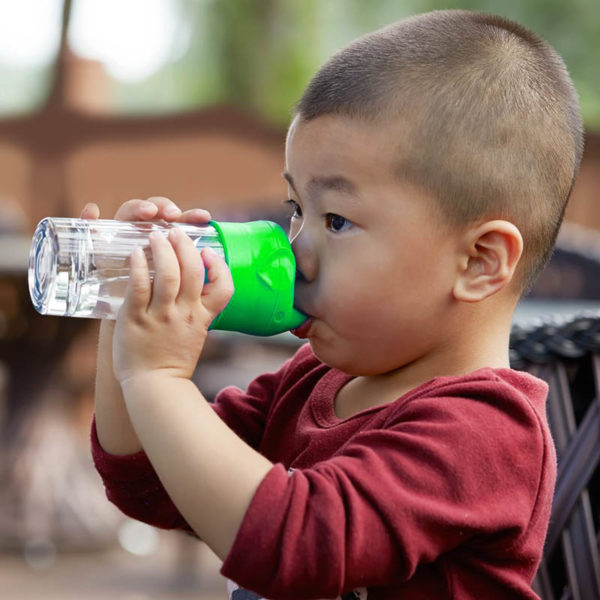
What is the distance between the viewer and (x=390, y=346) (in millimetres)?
1065

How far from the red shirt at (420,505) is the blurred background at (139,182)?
78.2 inches

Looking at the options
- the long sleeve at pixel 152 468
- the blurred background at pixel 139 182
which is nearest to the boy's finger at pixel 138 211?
the long sleeve at pixel 152 468

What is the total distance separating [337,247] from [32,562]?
3.16 meters

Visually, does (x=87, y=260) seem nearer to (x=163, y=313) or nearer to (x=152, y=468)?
(x=163, y=313)

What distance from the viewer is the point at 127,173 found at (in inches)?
220

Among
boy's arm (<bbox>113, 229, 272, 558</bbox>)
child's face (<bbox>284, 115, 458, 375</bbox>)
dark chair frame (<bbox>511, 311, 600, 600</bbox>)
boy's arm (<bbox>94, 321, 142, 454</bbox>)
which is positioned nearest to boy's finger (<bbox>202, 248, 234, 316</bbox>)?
boy's arm (<bbox>113, 229, 272, 558</bbox>)

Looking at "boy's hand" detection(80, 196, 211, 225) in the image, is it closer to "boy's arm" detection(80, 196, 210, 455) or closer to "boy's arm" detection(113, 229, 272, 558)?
"boy's arm" detection(80, 196, 210, 455)

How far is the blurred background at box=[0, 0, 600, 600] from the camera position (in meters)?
3.83

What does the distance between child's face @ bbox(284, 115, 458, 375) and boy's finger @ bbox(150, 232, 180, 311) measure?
16 centimetres

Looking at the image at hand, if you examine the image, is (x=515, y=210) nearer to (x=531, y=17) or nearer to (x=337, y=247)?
(x=337, y=247)

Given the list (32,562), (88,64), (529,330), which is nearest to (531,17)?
(88,64)

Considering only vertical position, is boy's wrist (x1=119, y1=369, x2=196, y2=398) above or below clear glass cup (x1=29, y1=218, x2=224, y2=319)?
below

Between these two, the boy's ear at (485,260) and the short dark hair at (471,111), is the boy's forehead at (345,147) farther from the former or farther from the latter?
the boy's ear at (485,260)

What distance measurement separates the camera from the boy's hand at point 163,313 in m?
A: 0.95
